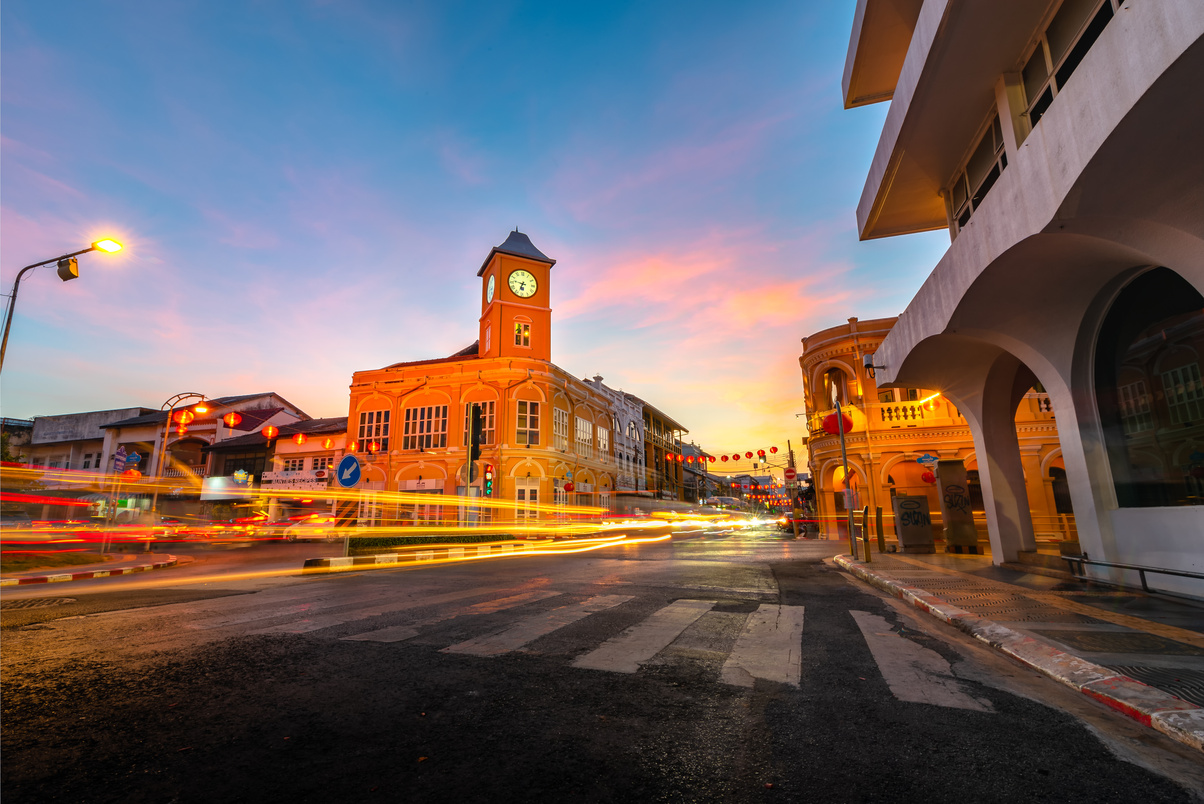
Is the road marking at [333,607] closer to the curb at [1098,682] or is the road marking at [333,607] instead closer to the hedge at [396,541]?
the curb at [1098,682]

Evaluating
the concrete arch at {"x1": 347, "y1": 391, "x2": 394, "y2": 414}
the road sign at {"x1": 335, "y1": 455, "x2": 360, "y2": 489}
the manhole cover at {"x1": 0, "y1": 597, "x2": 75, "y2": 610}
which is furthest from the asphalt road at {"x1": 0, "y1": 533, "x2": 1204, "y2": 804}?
the concrete arch at {"x1": 347, "y1": 391, "x2": 394, "y2": 414}

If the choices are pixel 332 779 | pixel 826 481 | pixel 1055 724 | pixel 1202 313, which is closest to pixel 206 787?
pixel 332 779

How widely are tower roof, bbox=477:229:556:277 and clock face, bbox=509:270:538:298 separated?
145 centimetres

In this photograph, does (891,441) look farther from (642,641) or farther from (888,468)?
(642,641)

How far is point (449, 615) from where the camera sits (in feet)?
22.4

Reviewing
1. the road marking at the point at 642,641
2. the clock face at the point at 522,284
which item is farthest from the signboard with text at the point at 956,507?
the clock face at the point at 522,284

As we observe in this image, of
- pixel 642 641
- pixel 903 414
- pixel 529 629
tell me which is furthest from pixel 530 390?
pixel 642 641

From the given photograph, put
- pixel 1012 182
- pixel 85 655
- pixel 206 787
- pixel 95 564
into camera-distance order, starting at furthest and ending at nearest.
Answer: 1. pixel 95 564
2. pixel 1012 182
3. pixel 85 655
4. pixel 206 787

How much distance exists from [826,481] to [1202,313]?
2076cm

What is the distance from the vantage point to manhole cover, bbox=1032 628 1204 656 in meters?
4.64

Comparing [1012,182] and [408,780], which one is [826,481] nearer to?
[1012,182]

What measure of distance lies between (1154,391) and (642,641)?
8.48 m

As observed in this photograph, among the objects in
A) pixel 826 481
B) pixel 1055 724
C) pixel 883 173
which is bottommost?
pixel 1055 724

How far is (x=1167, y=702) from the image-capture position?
3.40 m
